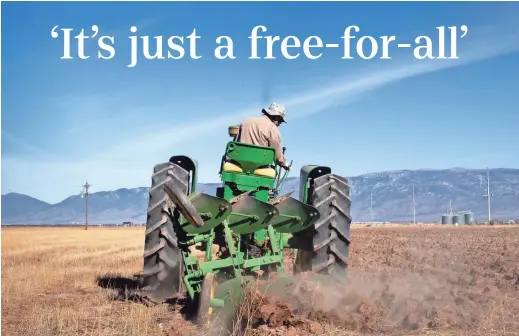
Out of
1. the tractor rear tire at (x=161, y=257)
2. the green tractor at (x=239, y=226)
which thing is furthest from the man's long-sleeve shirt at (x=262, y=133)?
the tractor rear tire at (x=161, y=257)

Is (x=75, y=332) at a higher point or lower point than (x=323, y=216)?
lower

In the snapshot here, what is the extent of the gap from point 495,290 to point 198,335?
416 centimetres

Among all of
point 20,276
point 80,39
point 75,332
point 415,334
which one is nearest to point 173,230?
point 75,332

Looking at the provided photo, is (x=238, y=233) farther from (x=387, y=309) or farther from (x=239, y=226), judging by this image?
(x=387, y=309)

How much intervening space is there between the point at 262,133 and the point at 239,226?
1552 millimetres

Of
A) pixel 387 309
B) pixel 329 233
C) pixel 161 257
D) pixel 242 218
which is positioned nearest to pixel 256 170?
pixel 242 218

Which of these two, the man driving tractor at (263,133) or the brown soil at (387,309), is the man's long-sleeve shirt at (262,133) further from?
the brown soil at (387,309)

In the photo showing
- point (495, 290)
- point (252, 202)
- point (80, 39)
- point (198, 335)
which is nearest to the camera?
point (198, 335)

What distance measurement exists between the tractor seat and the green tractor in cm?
1

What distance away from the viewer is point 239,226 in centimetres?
A: 704

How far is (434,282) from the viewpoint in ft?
26.5

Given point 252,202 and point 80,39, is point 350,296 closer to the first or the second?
point 252,202

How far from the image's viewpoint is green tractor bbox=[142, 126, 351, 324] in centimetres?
659

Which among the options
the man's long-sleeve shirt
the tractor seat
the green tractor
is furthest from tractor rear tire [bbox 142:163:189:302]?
the man's long-sleeve shirt
